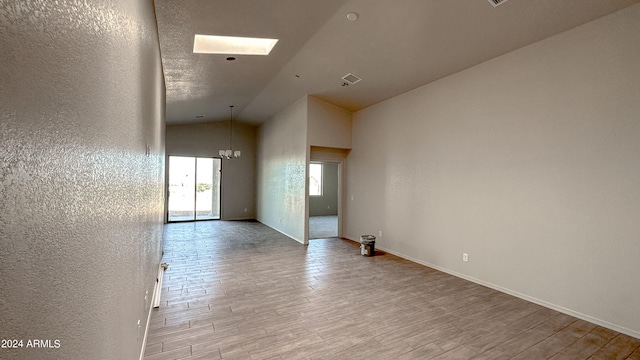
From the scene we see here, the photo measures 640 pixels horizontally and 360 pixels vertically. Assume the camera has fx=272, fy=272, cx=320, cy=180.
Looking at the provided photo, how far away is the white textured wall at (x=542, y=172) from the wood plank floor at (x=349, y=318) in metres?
0.41

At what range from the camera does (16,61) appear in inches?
19.7

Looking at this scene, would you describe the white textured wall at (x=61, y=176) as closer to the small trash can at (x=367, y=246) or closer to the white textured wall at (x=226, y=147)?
the small trash can at (x=367, y=246)

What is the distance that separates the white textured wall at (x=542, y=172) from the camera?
3.00 metres

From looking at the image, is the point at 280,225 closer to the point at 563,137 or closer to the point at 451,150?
the point at 451,150

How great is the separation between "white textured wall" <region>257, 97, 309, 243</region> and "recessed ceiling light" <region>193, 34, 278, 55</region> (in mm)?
2268

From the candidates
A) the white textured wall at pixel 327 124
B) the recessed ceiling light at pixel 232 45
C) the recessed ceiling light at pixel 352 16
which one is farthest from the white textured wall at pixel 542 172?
the recessed ceiling light at pixel 232 45

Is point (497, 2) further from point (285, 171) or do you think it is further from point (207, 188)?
point (207, 188)

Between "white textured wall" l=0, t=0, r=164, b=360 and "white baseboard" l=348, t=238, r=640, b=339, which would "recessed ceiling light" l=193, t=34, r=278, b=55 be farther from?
"white baseboard" l=348, t=238, r=640, b=339

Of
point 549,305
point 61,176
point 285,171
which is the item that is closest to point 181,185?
point 285,171

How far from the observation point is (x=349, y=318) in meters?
3.12

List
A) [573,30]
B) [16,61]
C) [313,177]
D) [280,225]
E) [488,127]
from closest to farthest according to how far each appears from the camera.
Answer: [16,61]
[573,30]
[488,127]
[280,225]
[313,177]

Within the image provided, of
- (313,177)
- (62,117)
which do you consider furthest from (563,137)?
(313,177)

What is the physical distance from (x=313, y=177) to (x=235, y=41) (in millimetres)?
8251

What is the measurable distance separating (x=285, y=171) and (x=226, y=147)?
3.66 m
